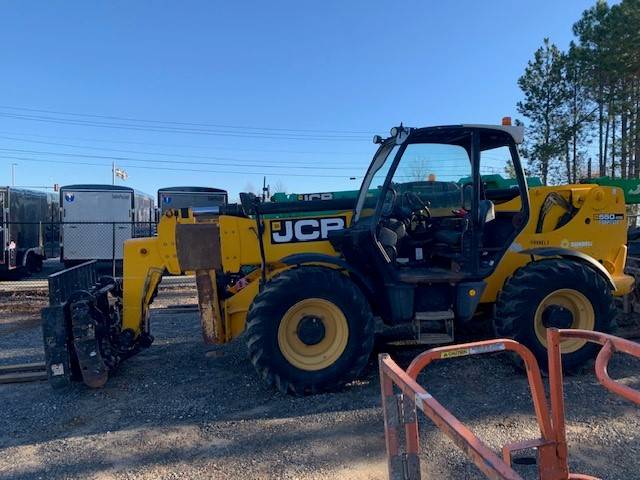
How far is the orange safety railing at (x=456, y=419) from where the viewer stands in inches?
72.6

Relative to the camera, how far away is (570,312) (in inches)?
202

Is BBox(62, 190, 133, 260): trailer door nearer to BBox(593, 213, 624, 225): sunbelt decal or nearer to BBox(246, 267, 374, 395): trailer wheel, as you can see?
BBox(246, 267, 374, 395): trailer wheel

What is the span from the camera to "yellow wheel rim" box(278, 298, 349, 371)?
474 cm

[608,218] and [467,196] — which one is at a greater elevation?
[467,196]

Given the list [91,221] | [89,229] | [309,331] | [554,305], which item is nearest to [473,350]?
[309,331]

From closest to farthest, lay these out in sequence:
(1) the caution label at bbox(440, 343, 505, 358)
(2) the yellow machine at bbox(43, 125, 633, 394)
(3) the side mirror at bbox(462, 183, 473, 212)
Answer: (1) the caution label at bbox(440, 343, 505, 358) → (2) the yellow machine at bbox(43, 125, 633, 394) → (3) the side mirror at bbox(462, 183, 473, 212)

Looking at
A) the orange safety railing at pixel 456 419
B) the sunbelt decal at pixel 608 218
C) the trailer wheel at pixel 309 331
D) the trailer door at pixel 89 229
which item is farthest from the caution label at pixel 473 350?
the trailer door at pixel 89 229

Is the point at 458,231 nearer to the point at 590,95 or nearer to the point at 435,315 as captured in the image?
the point at 435,315

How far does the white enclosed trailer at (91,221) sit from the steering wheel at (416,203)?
11.4 metres

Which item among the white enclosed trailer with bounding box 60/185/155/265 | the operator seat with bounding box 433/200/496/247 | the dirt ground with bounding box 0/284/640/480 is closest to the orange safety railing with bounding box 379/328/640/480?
the dirt ground with bounding box 0/284/640/480

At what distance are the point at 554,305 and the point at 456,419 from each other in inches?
141

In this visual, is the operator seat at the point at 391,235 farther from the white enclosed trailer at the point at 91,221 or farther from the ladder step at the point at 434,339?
the white enclosed trailer at the point at 91,221

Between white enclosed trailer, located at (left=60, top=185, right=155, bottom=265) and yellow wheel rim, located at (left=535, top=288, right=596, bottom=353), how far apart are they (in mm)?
12506

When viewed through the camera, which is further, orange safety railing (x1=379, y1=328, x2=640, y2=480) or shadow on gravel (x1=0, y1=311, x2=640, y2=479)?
shadow on gravel (x1=0, y1=311, x2=640, y2=479)
